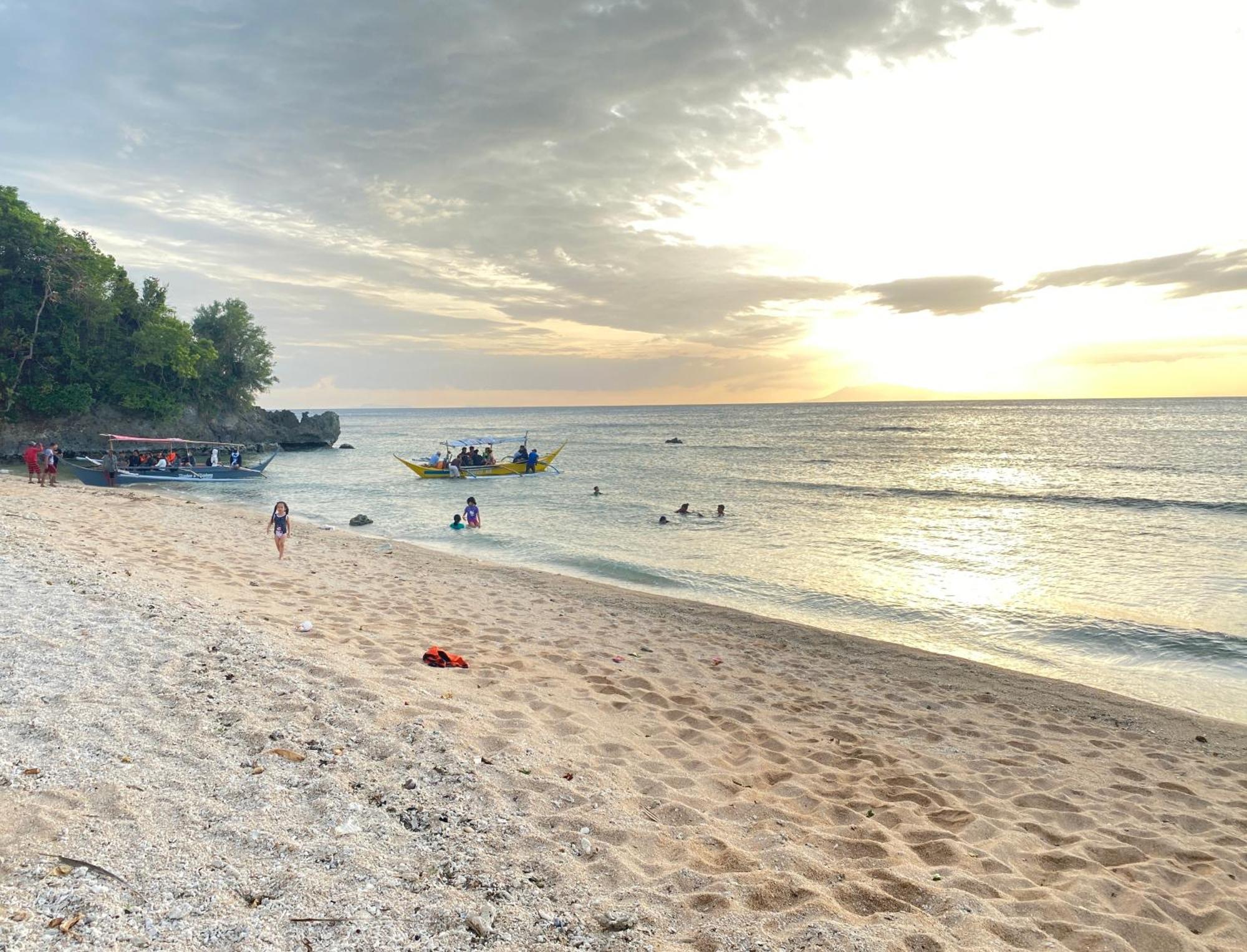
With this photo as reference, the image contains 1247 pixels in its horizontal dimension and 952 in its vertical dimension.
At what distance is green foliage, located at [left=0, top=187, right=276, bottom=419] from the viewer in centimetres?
4597

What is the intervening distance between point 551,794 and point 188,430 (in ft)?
203

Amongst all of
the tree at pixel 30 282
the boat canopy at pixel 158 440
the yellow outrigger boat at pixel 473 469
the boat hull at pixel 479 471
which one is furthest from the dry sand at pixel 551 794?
the tree at pixel 30 282

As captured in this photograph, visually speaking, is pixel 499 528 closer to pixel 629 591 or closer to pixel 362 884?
pixel 629 591

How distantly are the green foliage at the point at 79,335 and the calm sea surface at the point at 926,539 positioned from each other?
1146cm

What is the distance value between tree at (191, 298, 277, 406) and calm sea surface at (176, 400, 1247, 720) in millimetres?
11472

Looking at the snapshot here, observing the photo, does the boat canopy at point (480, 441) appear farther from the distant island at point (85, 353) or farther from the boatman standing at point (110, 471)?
the distant island at point (85, 353)

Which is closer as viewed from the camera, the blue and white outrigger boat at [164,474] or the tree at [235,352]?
the blue and white outrigger boat at [164,474]

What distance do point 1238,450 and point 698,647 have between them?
65.2 metres

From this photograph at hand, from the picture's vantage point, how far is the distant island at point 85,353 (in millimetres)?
45906

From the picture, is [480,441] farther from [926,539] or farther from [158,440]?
[926,539]

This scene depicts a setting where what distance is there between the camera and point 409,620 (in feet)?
34.2

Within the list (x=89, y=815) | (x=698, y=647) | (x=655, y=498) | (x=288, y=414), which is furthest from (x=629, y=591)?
(x=288, y=414)

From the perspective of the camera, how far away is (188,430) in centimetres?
5512

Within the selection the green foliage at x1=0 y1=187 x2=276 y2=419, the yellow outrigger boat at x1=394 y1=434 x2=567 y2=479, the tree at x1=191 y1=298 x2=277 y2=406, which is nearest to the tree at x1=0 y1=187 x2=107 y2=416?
the green foliage at x1=0 y1=187 x2=276 y2=419
